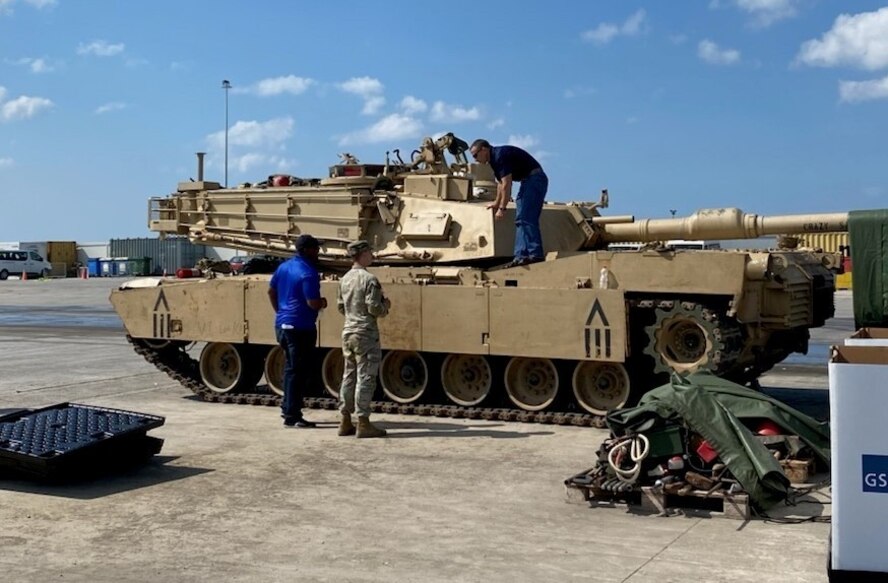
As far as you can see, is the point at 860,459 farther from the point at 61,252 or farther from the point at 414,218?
the point at 61,252

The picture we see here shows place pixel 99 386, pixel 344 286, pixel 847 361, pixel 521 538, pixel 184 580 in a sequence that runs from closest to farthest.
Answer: pixel 847 361 → pixel 184 580 → pixel 521 538 → pixel 344 286 → pixel 99 386

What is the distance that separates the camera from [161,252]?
6738 centimetres

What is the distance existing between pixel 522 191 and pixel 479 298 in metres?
1.30

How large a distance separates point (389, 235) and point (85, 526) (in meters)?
7.00

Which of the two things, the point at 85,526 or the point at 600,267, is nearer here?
the point at 85,526

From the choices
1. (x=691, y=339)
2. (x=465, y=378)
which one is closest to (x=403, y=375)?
(x=465, y=378)

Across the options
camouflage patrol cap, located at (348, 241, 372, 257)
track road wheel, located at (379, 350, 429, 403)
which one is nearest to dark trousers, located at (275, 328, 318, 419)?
camouflage patrol cap, located at (348, 241, 372, 257)

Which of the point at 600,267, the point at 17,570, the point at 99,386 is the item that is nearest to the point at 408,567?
the point at 17,570

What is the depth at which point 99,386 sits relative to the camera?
15.6 metres

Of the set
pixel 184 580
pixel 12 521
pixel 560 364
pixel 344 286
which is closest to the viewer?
pixel 184 580

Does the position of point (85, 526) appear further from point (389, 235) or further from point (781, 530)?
point (389, 235)

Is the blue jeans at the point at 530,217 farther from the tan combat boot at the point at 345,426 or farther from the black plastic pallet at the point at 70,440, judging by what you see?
the black plastic pallet at the point at 70,440

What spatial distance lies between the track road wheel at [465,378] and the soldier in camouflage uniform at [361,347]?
1875 mm

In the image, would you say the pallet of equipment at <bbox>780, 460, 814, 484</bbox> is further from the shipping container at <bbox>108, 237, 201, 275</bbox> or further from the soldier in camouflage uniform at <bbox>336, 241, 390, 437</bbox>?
the shipping container at <bbox>108, 237, 201, 275</bbox>
